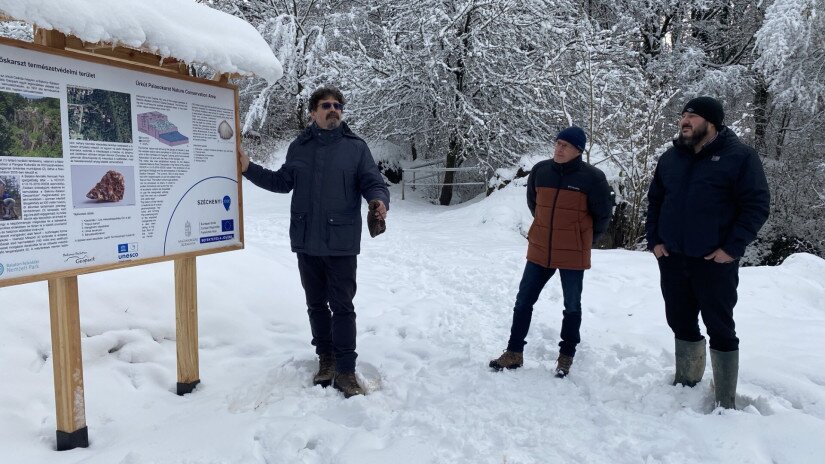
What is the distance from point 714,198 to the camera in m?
3.20

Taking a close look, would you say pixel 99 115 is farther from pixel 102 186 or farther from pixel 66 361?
pixel 66 361

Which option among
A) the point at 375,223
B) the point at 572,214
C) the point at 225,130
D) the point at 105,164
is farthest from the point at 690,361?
the point at 105,164

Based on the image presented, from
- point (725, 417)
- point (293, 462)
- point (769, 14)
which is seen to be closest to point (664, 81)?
point (769, 14)

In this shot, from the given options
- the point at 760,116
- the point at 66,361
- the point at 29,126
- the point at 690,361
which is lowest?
the point at 690,361

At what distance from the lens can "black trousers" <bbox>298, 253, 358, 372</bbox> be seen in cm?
361

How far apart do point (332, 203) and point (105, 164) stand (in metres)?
1.28

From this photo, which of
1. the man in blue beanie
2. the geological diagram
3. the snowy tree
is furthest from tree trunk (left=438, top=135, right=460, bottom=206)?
the geological diagram

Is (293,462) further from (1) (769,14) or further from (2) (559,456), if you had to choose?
(1) (769,14)

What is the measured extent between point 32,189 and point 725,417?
3692 mm

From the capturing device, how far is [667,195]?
3.49 meters

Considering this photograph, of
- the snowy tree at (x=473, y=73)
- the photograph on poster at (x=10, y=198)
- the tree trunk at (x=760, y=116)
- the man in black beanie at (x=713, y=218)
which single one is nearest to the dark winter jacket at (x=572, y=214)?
the man in black beanie at (x=713, y=218)

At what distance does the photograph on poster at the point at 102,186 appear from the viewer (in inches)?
104

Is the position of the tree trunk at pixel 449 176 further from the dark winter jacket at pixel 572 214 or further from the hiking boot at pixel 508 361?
the hiking boot at pixel 508 361

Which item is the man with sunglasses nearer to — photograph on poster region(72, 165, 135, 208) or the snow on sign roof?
the snow on sign roof
